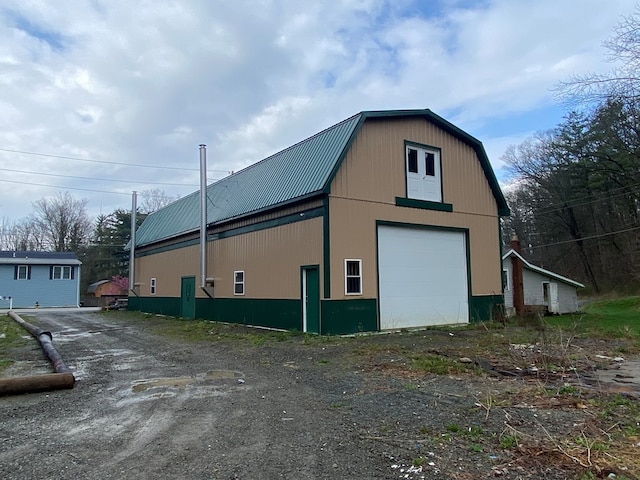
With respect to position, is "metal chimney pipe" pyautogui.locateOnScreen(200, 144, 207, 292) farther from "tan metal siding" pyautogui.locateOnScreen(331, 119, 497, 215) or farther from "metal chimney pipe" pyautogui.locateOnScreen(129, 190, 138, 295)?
"metal chimney pipe" pyautogui.locateOnScreen(129, 190, 138, 295)

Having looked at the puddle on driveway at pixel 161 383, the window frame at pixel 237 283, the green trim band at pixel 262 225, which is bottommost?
the puddle on driveway at pixel 161 383

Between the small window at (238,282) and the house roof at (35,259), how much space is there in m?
24.9

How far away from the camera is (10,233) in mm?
51219

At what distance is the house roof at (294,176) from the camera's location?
44.5 ft

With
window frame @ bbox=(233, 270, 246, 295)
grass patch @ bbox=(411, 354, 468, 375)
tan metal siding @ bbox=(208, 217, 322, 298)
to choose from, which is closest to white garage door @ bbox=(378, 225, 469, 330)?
tan metal siding @ bbox=(208, 217, 322, 298)

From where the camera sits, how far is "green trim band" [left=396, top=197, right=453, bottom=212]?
48.9 feet

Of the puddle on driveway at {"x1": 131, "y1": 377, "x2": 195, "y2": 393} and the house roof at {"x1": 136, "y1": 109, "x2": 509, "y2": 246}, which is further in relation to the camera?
the house roof at {"x1": 136, "y1": 109, "x2": 509, "y2": 246}

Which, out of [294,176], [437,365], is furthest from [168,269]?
[437,365]

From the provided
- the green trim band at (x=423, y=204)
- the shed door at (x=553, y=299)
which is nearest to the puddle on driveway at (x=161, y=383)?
the green trim band at (x=423, y=204)

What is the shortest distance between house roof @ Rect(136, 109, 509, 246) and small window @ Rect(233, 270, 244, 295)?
2.08 meters

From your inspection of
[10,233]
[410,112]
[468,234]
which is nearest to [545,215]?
[468,234]

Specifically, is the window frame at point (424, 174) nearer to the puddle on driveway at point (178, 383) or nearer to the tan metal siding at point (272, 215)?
the tan metal siding at point (272, 215)

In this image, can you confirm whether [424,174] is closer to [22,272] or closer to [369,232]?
[369,232]

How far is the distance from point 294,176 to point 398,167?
3308 mm
